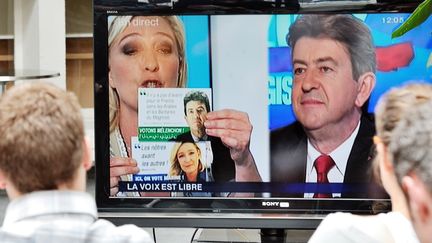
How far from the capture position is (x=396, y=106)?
156cm

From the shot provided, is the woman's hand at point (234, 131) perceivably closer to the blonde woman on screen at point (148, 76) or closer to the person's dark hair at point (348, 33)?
the blonde woman on screen at point (148, 76)

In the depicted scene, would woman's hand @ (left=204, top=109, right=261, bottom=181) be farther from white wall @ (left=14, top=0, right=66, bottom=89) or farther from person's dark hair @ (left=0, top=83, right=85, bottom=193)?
white wall @ (left=14, top=0, right=66, bottom=89)

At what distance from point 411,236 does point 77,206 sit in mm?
590

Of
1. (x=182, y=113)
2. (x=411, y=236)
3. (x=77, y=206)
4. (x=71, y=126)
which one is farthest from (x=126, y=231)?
(x=182, y=113)

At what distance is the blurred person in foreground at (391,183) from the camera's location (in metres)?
1.39

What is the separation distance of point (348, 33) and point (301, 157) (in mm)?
452

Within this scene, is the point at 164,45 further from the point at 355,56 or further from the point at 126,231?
the point at 126,231

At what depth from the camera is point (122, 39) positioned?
2.72 metres

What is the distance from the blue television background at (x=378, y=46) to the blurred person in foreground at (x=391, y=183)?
108cm

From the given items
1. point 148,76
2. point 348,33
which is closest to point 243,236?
point 148,76

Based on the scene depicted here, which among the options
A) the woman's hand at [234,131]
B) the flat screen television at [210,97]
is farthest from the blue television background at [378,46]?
the woman's hand at [234,131]

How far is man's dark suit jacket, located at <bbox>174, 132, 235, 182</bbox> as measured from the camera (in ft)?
8.95

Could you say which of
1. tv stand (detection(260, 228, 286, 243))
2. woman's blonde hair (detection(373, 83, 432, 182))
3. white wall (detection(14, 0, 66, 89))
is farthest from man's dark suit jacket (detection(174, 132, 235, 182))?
white wall (detection(14, 0, 66, 89))

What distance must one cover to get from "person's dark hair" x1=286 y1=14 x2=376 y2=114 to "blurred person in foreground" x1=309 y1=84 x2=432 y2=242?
1.07m
